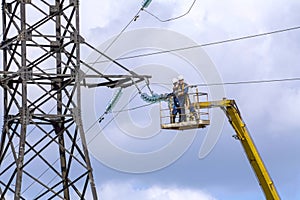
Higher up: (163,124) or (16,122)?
(16,122)

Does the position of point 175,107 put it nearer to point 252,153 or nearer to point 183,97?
point 183,97

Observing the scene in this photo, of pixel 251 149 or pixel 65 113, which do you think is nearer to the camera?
pixel 65 113

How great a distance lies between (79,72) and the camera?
27594mm

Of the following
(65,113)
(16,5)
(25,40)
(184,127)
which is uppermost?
(16,5)

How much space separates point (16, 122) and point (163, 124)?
17.2ft

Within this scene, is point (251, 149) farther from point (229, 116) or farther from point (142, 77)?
point (142, 77)

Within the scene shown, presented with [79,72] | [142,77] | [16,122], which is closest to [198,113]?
[142,77]

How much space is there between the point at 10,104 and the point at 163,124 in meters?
5.52

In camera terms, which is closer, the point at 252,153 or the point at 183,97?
the point at 183,97

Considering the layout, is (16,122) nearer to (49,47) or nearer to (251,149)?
(49,47)

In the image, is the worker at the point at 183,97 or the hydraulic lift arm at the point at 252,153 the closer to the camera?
the worker at the point at 183,97

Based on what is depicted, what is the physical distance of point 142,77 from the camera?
92.3ft

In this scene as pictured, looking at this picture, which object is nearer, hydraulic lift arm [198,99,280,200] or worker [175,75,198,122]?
worker [175,75,198,122]

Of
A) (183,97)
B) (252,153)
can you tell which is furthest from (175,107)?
(252,153)
